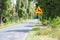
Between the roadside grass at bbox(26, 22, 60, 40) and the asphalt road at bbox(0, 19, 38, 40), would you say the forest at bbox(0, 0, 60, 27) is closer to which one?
the roadside grass at bbox(26, 22, 60, 40)

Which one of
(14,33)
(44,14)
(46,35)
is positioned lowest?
(14,33)

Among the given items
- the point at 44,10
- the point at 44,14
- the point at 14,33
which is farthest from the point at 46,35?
the point at 14,33

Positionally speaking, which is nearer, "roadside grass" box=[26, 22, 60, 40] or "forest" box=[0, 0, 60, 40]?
"forest" box=[0, 0, 60, 40]

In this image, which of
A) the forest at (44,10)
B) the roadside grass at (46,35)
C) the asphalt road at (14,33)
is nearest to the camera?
the forest at (44,10)

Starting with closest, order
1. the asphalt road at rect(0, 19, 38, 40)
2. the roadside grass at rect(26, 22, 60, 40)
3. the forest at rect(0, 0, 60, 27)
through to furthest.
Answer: the forest at rect(0, 0, 60, 27)
the roadside grass at rect(26, 22, 60, 40)
the asphalt road at rect(0, 19, 38, 40)

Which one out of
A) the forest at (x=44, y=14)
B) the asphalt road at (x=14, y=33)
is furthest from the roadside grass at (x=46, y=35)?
the asphalt road at (x=14, y=33)

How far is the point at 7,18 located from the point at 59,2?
4656 centimetres

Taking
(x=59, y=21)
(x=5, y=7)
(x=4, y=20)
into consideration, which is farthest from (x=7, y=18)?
(x=59, y=21)

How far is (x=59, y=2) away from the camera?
13914 mm

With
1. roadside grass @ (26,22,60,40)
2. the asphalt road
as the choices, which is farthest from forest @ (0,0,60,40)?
the asphalt road

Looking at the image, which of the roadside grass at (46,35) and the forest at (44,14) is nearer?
the forest at (44,14)

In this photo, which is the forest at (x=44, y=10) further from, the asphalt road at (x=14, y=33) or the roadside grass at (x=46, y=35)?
the asphalt road at (x=14, y=33)

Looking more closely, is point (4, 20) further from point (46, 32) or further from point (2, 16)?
point (46, 32)

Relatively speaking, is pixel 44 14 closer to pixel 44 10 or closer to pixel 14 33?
pixel 44 10
